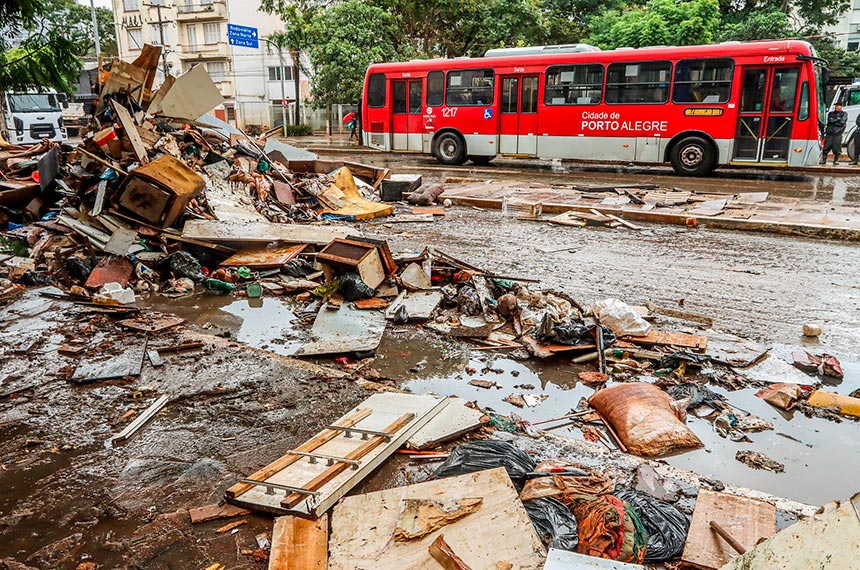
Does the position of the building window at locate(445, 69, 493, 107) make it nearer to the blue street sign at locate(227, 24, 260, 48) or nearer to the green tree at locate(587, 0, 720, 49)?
the green tree at locate(587, 0, 720, 49)

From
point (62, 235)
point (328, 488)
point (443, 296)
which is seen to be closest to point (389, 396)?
point (328, 488)

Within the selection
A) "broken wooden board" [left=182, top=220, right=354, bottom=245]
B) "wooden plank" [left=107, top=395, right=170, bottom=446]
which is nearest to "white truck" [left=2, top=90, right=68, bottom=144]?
"broken wooden board" [left=182, top=220, right=354, bottom=245]

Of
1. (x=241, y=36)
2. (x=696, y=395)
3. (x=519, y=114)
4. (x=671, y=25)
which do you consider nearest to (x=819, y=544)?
(x=696, y=395)

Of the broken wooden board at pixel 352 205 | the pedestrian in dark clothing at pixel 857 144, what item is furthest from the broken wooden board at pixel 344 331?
the pedestrian in dark clothing at pixel 857 144

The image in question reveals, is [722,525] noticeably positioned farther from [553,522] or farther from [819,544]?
[819,544]

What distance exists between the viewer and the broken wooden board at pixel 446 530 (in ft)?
9.00

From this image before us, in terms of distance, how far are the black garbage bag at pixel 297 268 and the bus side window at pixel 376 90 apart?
14179 millimetres

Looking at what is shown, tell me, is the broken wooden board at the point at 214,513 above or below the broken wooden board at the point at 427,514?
below

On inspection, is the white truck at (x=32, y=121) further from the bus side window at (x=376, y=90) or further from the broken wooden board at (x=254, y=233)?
the broken wooden board at (x=254, y=233)

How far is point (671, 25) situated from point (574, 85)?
9.30 meters

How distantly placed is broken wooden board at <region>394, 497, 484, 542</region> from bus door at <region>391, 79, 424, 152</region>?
18037 mm

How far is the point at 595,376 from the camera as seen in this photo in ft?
16.4

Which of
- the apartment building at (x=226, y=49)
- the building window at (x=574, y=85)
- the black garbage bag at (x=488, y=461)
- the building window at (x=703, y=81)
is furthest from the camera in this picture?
the apartment building at (x=226, y=49)

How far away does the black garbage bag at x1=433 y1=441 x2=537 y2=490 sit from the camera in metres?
3.43
